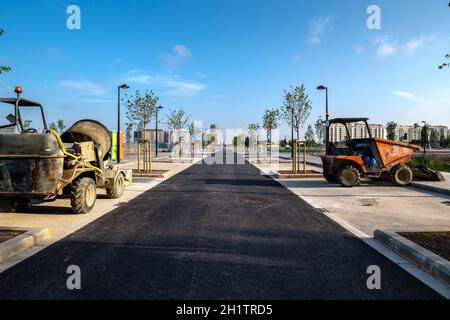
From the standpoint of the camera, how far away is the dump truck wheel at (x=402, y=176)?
11.9 m

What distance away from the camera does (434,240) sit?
4.88 metres

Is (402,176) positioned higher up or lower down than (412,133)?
lower down

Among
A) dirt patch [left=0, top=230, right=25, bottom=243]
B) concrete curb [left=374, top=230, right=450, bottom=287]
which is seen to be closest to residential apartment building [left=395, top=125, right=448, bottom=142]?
concrete curb [left=374, top=230, right=450, bottom=287]

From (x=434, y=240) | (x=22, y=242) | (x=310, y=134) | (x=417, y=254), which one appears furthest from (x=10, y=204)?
(x=310, y=134)

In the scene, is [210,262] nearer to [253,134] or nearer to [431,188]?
[431,188]

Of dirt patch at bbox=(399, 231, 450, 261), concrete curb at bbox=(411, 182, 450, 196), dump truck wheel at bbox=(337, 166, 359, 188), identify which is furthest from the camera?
dump truck wheel at bbox=(337, 166, 359, 188)

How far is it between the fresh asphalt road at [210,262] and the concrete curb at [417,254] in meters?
0.34

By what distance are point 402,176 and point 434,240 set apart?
806 cm

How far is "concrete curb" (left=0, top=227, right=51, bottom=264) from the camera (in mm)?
4424

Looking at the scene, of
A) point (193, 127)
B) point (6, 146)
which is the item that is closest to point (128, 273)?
point (6, 146)

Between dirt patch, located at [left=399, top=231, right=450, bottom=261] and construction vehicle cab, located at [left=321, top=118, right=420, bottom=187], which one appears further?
construction vehicle cab, located at [left=321, top=118, right=420, bottom=187]

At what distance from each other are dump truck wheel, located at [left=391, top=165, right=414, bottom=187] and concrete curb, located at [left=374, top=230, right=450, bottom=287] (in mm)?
7751

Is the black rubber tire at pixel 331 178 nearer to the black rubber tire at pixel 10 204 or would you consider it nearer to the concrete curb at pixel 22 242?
the concrete curb at pixel 22 242

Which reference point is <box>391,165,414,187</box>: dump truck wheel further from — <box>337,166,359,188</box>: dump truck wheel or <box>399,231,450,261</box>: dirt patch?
<box>399,231,450,261</box>: dirt patch
